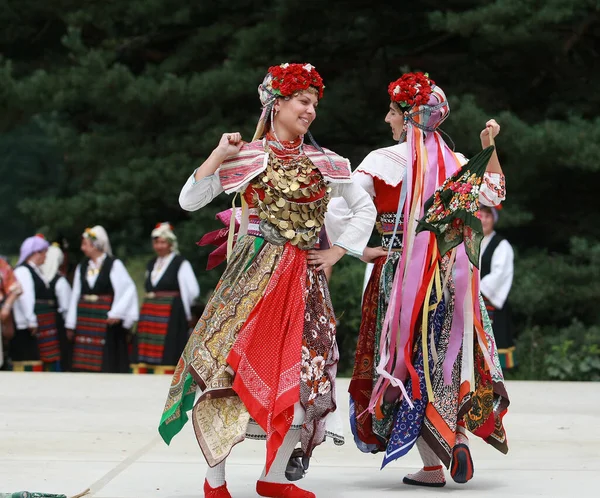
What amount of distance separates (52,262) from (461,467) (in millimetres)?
7310

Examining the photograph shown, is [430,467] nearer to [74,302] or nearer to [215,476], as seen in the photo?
[215,476]

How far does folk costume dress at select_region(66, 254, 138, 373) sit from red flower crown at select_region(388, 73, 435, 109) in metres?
6.10

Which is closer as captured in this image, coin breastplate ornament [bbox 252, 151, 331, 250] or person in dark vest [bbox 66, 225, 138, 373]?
coin breastplate ornament [bbox 252, 151, 331, 250]

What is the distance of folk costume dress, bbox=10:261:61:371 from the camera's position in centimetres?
1091

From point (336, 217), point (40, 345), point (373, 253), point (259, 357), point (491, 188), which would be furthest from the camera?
point (40, 345)

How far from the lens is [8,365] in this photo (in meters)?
11.4

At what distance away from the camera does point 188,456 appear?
238 inches

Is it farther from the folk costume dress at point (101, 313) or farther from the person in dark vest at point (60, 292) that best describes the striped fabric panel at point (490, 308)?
the person in dark vest at point (60, 292)

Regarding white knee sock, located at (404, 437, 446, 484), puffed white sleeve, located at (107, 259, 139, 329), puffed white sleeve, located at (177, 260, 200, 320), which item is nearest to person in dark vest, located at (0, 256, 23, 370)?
puffed white sleeve, located at (107, 259, 139, 329)

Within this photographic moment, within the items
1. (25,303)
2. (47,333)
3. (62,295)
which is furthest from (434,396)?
(62,295)

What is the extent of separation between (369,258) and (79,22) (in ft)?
24.0

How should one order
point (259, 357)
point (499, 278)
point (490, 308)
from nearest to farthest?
1. point (259, 357)
2. point (499, 278)
3. point (490, 308)

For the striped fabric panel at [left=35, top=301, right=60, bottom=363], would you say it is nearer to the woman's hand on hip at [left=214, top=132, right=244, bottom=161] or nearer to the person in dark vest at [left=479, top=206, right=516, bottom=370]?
the person in dark vest at [left=479, top=206, right=516, bottom=370]

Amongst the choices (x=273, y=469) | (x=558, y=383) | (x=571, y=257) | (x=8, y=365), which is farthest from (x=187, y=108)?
(x=273, y=469)
